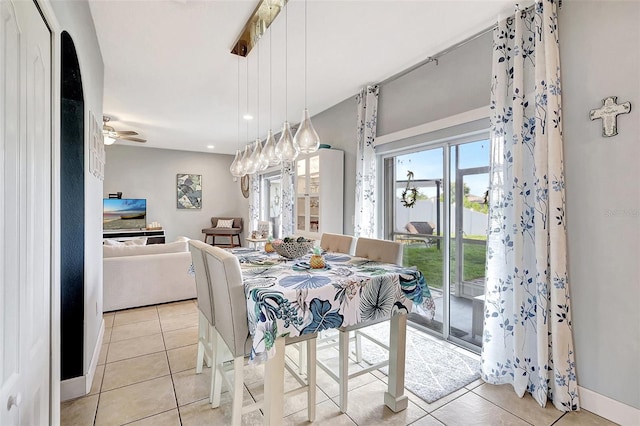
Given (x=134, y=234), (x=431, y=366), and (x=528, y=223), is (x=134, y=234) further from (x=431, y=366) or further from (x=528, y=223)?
(x=528, y=223)

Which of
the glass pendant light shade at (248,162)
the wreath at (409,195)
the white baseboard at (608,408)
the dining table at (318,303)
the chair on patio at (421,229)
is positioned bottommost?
the white baseboard at (608,408)

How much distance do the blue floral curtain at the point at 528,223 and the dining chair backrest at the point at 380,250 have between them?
2.27 ft

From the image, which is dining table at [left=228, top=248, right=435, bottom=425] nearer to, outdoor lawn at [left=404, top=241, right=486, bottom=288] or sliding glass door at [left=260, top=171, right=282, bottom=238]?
outdoor lawn at [left=404, top=241, right=486, bottom=288]

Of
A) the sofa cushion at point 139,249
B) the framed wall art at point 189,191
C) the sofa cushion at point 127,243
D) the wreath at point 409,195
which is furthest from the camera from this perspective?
the framed wall art at point 189,191

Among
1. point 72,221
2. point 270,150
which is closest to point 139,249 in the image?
point 72,221

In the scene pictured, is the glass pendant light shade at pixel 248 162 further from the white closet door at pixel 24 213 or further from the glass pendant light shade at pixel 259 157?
the white closet door at pixel 24 213

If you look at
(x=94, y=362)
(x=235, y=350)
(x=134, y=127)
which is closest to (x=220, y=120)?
(x=134, y=127)

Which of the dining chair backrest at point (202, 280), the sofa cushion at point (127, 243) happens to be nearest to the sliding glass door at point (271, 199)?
the sofa cushion at point (127, 243)

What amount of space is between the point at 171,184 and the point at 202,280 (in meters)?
6.40

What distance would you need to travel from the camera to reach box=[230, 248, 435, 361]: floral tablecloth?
145 cm

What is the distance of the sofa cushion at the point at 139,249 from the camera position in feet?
12.0

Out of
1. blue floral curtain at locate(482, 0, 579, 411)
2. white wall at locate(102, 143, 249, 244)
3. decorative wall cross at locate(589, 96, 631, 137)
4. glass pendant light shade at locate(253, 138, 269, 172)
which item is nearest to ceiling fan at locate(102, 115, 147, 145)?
white wall at locate(102, 143, 249, 244)

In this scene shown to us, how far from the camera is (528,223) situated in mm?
2150

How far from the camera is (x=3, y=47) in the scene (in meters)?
0.76
